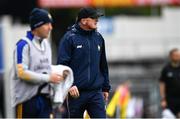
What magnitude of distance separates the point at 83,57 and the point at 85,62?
0.23 ft

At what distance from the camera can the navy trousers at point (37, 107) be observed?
970 cm

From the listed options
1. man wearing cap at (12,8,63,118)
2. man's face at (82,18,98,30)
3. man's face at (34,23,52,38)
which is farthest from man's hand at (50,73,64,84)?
man's face at (82,18,98,30)

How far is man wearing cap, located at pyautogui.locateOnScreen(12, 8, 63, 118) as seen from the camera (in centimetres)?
957

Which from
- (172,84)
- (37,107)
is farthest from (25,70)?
(172,84)

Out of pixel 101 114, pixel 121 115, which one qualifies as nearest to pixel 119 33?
pixel 121 115

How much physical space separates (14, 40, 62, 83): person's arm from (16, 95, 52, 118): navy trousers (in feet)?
0.84

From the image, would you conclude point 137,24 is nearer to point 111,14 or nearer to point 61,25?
point 61,25

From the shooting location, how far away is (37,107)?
31.8 ft

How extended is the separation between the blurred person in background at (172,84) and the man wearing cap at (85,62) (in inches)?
212

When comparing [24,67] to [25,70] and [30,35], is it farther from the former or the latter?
[30,35]

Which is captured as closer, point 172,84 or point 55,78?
point 55,78

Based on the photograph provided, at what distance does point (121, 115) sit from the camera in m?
16.9

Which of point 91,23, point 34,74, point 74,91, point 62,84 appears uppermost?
point 91,23

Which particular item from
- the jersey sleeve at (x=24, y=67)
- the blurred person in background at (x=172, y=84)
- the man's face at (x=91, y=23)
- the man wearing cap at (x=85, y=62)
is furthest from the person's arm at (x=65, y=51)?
the blurred person in background at (x=172, y=84)
